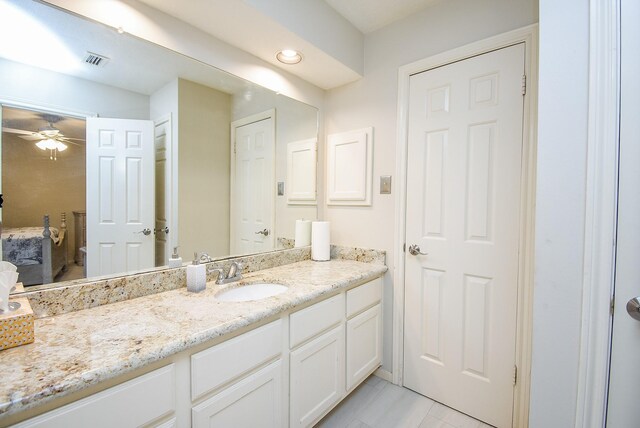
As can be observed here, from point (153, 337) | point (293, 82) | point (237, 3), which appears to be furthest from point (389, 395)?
point (237, 3)

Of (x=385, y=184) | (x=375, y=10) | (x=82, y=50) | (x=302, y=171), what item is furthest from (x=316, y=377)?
(x=375, y=10)

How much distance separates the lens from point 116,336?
2.88ft

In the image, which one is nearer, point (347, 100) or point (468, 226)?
point (468, 226)

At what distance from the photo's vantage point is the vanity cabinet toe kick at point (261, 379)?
77 centimetres

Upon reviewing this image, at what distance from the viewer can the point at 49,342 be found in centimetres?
84

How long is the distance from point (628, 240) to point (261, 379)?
135 centimetres

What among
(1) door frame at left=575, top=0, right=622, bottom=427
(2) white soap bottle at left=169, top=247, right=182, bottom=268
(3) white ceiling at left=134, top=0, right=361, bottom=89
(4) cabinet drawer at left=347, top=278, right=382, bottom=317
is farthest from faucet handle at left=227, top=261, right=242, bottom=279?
(1) door frame at left=575, top=0, right=622, bottom=427

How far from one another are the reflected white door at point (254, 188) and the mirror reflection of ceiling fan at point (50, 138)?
32.4 inches

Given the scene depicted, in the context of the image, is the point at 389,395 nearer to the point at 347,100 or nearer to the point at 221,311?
the point at 221,311

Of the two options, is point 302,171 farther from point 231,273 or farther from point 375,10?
point 375,10

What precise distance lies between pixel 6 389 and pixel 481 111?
6.96 feet

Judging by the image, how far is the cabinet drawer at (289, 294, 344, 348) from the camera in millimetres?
1306

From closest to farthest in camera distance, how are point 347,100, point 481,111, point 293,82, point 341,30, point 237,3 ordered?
point 237,3
point 481,111
point 341,30
point 293,82
point 347,100

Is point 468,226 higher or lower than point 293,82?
lower
